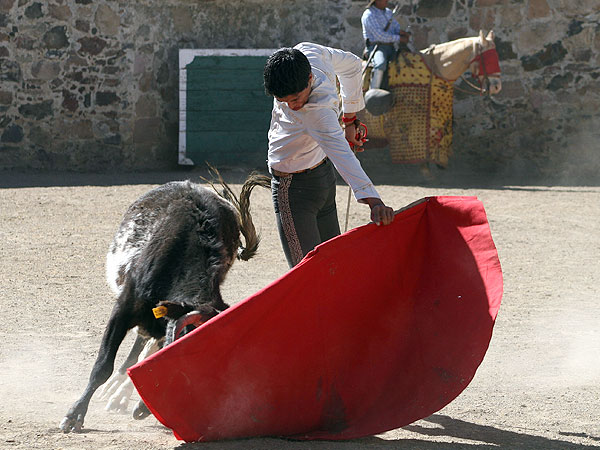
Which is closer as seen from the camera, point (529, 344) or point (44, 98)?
point (529, 344)

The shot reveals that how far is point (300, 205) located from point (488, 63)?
725 cm

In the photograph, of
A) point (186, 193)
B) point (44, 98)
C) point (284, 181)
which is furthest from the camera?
point (44, 98)

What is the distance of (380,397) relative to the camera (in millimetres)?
3361

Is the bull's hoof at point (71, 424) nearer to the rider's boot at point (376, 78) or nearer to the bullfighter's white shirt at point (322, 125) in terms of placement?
the bullfighter's white shirt at point (322, 125)

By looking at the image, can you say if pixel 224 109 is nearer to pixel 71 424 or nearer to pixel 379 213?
pixel 379 213

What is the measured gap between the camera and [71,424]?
336cm

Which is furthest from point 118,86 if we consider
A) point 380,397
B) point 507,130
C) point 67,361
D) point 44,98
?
point 380,397

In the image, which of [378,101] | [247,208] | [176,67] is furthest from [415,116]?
[247,208]

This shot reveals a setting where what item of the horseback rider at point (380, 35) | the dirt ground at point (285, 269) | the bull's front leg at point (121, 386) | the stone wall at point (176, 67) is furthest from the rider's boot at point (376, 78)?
the bull's front leg at point (121, 386)

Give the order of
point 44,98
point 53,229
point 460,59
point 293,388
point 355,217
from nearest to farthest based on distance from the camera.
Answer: point 293,388, point 53,229, point 355,217, point 460,59, point 44,98

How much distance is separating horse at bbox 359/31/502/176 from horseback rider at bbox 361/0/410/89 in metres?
0.16

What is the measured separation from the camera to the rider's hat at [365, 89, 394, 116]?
10.7m

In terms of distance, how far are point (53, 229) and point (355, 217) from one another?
2.60 m

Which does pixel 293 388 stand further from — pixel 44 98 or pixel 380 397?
pixel 44 98
